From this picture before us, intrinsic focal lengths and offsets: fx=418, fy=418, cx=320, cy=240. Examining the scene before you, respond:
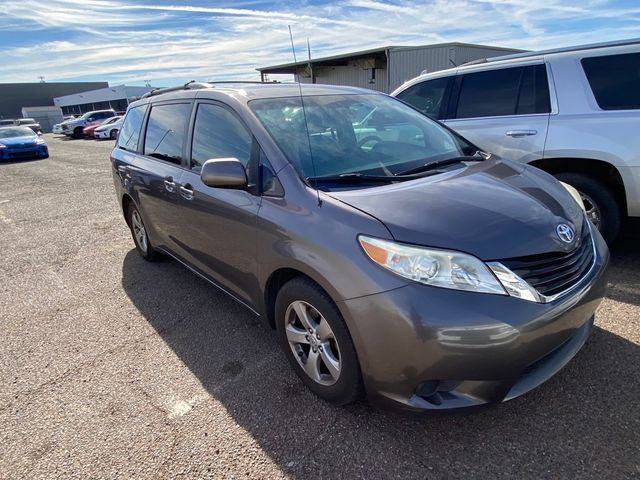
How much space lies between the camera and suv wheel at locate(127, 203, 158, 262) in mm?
4477

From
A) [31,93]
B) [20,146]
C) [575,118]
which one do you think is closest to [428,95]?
[575,118]

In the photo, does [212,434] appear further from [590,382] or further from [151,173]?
[151,173]

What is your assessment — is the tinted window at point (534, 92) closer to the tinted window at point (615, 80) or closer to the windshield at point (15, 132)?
the tinted window at point (615, 80)

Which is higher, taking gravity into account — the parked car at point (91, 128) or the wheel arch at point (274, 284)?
the wheel arch at point (274, 284)

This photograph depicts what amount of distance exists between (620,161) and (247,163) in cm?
312

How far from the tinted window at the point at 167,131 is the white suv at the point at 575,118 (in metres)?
2.88

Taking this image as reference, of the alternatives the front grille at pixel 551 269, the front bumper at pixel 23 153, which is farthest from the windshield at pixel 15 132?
the front grille at pixel 551 269

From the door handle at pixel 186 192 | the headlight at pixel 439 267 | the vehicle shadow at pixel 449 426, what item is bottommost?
the vehicle shadow at pixel 449 426

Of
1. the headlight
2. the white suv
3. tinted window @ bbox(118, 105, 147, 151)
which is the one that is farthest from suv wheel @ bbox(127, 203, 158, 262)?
the white suv

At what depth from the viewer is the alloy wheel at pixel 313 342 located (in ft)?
7.16

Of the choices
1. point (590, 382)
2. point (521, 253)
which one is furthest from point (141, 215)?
point (590, 382)

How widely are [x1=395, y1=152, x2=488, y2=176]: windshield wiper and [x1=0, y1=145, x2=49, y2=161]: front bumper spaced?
1838cm

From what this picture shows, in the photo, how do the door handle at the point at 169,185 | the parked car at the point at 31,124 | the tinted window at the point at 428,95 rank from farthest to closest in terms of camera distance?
the parked car at the point at 31,124 < the tinted window at the point at 428,95 < the door handle at the point at 169,185

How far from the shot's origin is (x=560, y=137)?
12.5 feet
